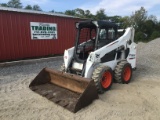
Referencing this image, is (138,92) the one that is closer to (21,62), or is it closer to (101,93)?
(101,93)

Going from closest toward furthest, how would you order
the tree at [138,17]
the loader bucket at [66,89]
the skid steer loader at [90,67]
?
1. the loader bucket at [66,89]
2. the skid steer loader at [90,67]
3. the tree at [138,17]

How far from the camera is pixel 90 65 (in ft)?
16.0

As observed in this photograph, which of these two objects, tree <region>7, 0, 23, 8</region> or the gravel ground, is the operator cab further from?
tree <region>7, 0, 23, 8</region>

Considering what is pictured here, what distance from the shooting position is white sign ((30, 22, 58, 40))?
10.2m

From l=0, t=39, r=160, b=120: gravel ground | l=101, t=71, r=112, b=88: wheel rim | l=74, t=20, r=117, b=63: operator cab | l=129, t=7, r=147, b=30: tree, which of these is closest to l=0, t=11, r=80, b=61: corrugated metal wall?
l=0, t=39, r=160, b=120: gravel ground

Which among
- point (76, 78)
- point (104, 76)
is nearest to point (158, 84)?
point (104, 76)

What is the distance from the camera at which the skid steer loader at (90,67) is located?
452cm

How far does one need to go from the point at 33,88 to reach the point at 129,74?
10.4 feet

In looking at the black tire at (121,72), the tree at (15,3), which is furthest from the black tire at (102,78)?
the tree at (15,3)

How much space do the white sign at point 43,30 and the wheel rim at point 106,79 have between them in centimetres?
639

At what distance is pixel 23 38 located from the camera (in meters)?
9.76

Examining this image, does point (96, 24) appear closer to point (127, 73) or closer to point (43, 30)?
point (127, 73)

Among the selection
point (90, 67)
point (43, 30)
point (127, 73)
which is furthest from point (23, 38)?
point (127, 73)

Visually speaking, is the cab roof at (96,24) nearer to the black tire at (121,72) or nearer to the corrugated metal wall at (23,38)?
the black tire at (121,72)
